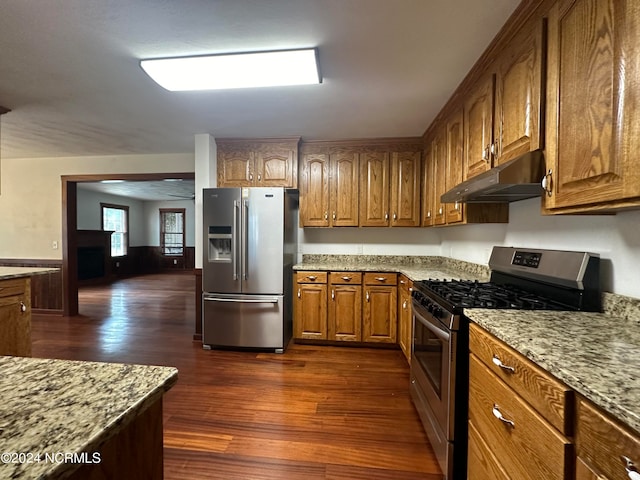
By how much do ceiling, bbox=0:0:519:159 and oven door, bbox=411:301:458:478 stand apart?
1.57 metres

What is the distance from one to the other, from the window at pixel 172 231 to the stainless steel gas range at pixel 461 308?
9.20 m

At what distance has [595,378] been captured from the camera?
73 cm

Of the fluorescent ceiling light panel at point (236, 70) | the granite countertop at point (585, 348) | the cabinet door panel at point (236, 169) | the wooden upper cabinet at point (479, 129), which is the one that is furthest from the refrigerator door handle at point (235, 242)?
the granite countertop at point (585, 348)

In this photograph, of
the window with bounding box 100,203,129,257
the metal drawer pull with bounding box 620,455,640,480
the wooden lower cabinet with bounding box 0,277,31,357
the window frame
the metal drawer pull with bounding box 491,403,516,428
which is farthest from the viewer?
the window frame

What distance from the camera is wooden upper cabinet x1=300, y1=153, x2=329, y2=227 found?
3363 mm

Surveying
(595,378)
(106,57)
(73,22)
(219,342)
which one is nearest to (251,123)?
(106,57)

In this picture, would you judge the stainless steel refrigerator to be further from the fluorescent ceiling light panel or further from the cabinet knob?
the cabinet knob

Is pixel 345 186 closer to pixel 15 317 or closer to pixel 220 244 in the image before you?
pixel 220 244

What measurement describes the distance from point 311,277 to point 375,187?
49.1 inches

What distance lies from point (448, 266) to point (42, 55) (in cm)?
376

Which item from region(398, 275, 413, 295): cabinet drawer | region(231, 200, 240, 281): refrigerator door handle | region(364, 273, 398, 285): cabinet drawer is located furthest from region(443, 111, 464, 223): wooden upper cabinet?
region(231, 200, 240, 281): refrigerator door handle

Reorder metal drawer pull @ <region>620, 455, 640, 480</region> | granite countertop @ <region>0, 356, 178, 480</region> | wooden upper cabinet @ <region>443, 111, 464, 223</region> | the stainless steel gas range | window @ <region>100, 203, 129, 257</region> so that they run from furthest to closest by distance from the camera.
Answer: window @ <region>100, 203, 129, 257</region>, wooden upper cabinet @ <region>443, 111, 464, 223</region>, the stainless steel gas range, metal drawer pull @ <region>620, 455, 640, 480</region>, granite countertop @ <region>0, 356, 178, 480</region>

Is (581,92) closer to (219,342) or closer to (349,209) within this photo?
(349,209)

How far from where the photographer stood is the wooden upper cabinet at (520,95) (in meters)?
1.30
